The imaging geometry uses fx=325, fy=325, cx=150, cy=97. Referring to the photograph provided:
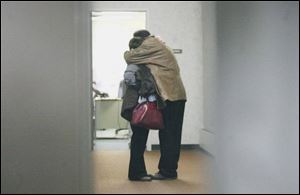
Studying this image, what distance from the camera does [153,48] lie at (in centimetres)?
78

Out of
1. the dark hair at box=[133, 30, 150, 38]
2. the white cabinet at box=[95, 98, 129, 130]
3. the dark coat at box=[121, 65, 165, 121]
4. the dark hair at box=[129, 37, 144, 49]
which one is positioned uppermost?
the dark hair at box=[133, 30, 150, 38]

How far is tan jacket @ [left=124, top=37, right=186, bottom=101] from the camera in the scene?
2.55ft

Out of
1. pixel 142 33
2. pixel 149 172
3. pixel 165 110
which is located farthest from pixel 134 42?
pixel 149 172

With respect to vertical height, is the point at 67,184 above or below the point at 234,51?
below

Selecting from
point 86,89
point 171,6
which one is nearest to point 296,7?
point 171,6

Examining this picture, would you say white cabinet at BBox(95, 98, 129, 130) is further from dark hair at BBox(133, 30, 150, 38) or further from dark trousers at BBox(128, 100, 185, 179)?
dark hair at BBox(133, 30, 150, 38)

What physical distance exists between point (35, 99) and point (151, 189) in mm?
345

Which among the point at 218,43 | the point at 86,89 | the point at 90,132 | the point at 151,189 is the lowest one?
the point at 151,189

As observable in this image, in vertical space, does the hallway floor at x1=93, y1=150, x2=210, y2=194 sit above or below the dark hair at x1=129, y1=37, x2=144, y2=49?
below

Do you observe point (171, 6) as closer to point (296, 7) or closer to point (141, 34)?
point (141, 34)

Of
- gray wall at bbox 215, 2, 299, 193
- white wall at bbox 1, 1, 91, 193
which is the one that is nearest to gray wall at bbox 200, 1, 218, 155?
gray wall at bbox 215, 2, 299, 193

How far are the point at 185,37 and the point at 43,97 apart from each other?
36 cm

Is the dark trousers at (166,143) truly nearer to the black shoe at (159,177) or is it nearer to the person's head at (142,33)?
the black shoe at (159,177)

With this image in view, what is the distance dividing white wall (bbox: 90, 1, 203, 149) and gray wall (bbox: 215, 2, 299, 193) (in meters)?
0.05
